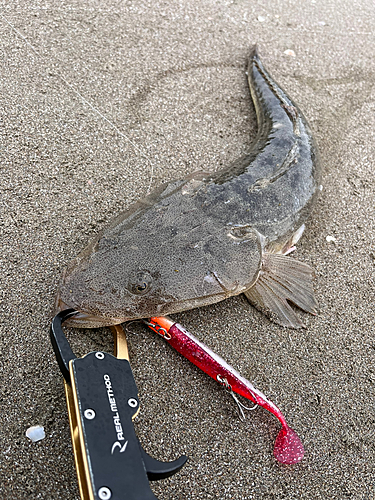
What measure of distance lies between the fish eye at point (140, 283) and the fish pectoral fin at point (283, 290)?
737 millimetres

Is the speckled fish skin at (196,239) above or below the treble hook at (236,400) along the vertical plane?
above

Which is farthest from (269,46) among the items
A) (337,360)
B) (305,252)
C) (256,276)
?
(337,360)

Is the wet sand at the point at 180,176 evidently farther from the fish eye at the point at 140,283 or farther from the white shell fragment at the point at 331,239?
the fish eye at the point at 140,283

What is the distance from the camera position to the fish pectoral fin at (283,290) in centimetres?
263

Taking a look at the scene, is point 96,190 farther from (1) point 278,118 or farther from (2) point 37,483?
(2) point 37,483

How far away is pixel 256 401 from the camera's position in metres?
2.16

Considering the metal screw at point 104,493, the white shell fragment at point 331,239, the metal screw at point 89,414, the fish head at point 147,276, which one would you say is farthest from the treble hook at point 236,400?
the white shell fragment at point 331,239

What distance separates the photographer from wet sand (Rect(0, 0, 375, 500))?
6.86ft

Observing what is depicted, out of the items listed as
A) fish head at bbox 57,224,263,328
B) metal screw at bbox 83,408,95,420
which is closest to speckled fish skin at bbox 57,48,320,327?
fish head at bbox 57,224,263,328

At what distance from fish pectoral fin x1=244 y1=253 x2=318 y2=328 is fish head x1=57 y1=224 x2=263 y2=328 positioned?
0.23m

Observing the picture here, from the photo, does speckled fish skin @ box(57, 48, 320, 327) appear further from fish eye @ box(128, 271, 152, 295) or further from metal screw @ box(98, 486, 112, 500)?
metal screw @ box(98, 486, 112, 500)

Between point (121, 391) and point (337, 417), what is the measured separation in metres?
1.32

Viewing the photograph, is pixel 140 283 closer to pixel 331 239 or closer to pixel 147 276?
pixel 147 276

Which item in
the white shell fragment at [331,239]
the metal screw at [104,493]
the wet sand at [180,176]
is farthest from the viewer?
the white shell fragment at [331,239]
